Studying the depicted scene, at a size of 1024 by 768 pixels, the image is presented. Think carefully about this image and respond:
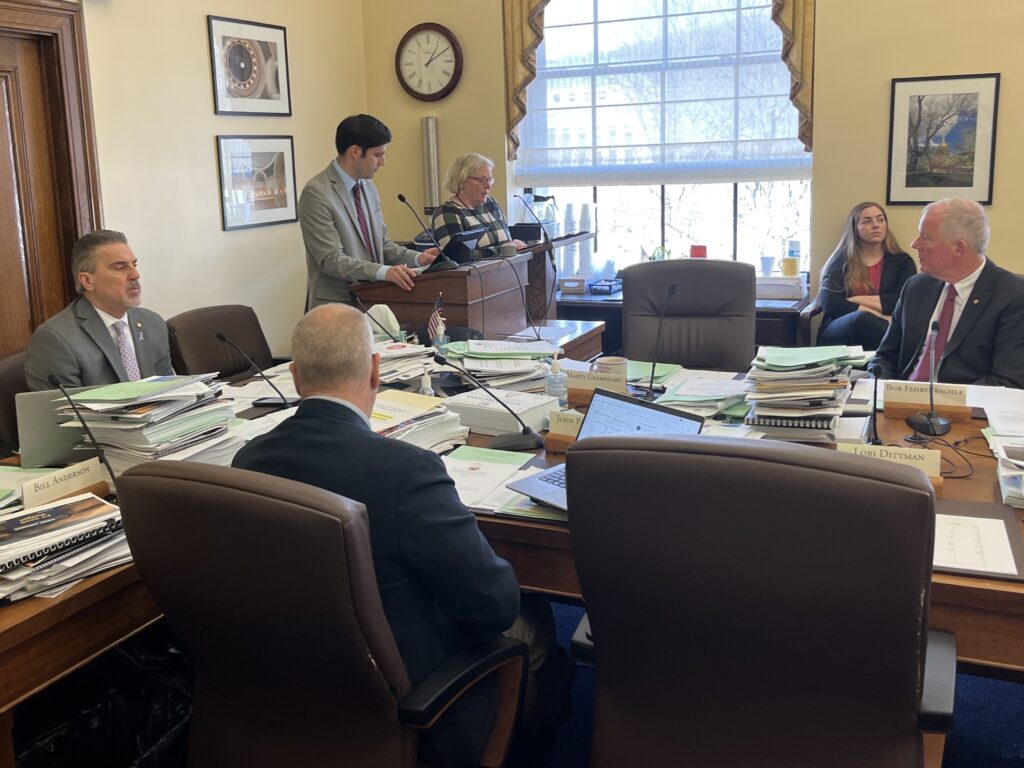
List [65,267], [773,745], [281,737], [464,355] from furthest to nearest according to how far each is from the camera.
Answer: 1. [65,267]
2. [464,355]
3. [281,737]
4. [773,745]

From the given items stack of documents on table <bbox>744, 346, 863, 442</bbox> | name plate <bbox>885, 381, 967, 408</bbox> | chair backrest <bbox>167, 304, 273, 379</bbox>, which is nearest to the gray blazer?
chair backrest <bbox>167, 304, 273, 379</bbox>

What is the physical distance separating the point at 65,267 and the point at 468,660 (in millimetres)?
3314

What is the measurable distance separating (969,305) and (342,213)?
2.45m

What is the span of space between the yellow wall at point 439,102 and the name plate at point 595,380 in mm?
3173

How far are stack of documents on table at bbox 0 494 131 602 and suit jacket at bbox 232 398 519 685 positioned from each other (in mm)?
366

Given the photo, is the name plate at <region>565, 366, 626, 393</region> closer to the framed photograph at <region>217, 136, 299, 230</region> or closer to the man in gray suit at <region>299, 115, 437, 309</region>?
the man in gray suit at <region>299, 115, 437, 309</region>

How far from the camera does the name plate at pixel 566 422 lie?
2250 mm

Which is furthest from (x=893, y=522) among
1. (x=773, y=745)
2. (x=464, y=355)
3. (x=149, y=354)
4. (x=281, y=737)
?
(x=149, y=354)

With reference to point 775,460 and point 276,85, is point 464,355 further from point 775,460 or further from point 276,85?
point 276,85

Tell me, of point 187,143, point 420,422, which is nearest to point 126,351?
point 420,422

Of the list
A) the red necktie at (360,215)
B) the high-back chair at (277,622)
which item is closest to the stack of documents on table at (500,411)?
the high-back chair at (277,622)

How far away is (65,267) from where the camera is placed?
13.6 ft

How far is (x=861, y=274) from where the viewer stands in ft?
15.9

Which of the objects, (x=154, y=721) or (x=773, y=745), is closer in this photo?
(x=773, y=745)
